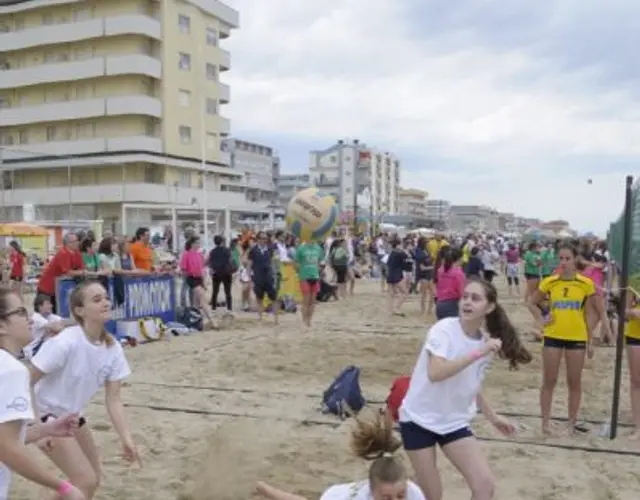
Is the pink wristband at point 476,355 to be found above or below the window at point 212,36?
below

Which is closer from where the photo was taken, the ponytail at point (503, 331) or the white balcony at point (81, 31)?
the ponytail at point (503, 331)

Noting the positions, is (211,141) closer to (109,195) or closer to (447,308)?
(109,195)

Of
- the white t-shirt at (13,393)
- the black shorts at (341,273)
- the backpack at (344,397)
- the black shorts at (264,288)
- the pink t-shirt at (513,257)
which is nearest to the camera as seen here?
the white t-shirt at (13,393)

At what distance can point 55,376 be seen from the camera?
382 cm

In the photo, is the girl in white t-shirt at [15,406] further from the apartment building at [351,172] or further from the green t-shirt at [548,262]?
the apartment building at [351,172]

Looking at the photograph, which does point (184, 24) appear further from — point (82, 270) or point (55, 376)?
point (55, 376)

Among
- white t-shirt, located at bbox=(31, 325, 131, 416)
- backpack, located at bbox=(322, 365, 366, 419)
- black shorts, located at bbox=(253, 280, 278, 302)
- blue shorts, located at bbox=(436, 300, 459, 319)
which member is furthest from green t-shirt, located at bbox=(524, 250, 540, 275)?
white t-shirt, located at bbox=(31, 325, 131, 416)

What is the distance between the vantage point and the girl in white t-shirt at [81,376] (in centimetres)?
370

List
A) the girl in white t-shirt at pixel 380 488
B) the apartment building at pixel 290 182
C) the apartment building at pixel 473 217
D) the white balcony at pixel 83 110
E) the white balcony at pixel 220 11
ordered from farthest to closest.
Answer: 1. the apartment building at pixel 473 217
2. the apartment building at pixel 290 182
3. the white balcony at pixel 220 11
4. the white balcony at pixel 83 110
5. the girl in white t-shirt at pixel 380 488

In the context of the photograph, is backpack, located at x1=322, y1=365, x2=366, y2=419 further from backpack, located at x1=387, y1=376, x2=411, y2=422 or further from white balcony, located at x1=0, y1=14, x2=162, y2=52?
white balcony, located at x1=0, y1=14, x2=162, y2=52

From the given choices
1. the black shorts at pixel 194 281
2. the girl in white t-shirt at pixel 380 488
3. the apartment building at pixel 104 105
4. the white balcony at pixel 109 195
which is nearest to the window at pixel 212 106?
the apartment building at pixel 104 105

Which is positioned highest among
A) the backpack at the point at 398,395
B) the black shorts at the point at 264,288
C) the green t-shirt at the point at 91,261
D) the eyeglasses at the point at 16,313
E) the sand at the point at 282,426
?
the eyeglasses at the point at 16,313

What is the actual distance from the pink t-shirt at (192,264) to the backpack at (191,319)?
618mm

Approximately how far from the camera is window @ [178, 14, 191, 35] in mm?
52119
